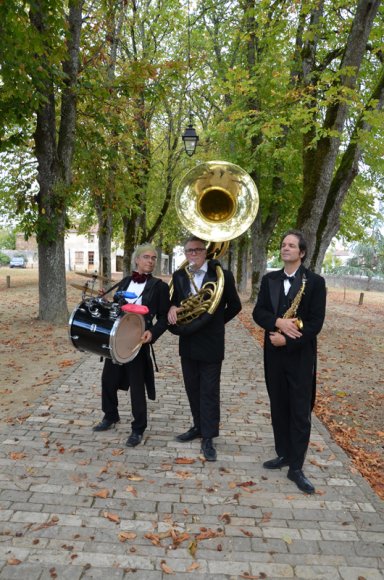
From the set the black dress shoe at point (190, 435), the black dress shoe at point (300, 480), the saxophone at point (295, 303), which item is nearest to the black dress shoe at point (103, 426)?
the black dress shoe at point (190, 435)

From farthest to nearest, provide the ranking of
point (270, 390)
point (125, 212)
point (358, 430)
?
point (125, 212) < point (358, 430) < point (270, 390)

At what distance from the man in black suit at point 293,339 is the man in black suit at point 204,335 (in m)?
0.49

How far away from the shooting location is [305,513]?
3.43 metres

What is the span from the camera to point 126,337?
13.7 feet

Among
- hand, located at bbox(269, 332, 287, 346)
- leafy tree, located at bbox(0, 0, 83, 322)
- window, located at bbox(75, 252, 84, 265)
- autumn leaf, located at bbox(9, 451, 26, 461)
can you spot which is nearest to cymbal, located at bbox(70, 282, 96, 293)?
autumn leaf, located at bbox(9, 451, 26, 461)

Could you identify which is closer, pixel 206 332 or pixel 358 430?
pixel 206 332

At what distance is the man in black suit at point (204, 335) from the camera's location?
14.0 feet

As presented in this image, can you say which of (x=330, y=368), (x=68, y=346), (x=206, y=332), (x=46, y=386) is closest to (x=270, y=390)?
(x=206, y=332)

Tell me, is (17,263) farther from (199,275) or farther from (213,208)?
(199,275)

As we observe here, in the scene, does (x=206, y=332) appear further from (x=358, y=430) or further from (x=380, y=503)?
(x=358, y=430)

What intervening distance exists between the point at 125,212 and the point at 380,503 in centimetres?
1167

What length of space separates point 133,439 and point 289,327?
1.97 m

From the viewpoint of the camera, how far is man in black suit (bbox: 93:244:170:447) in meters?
4.35

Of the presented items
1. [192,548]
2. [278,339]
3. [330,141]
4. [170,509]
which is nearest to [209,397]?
[278,339]
